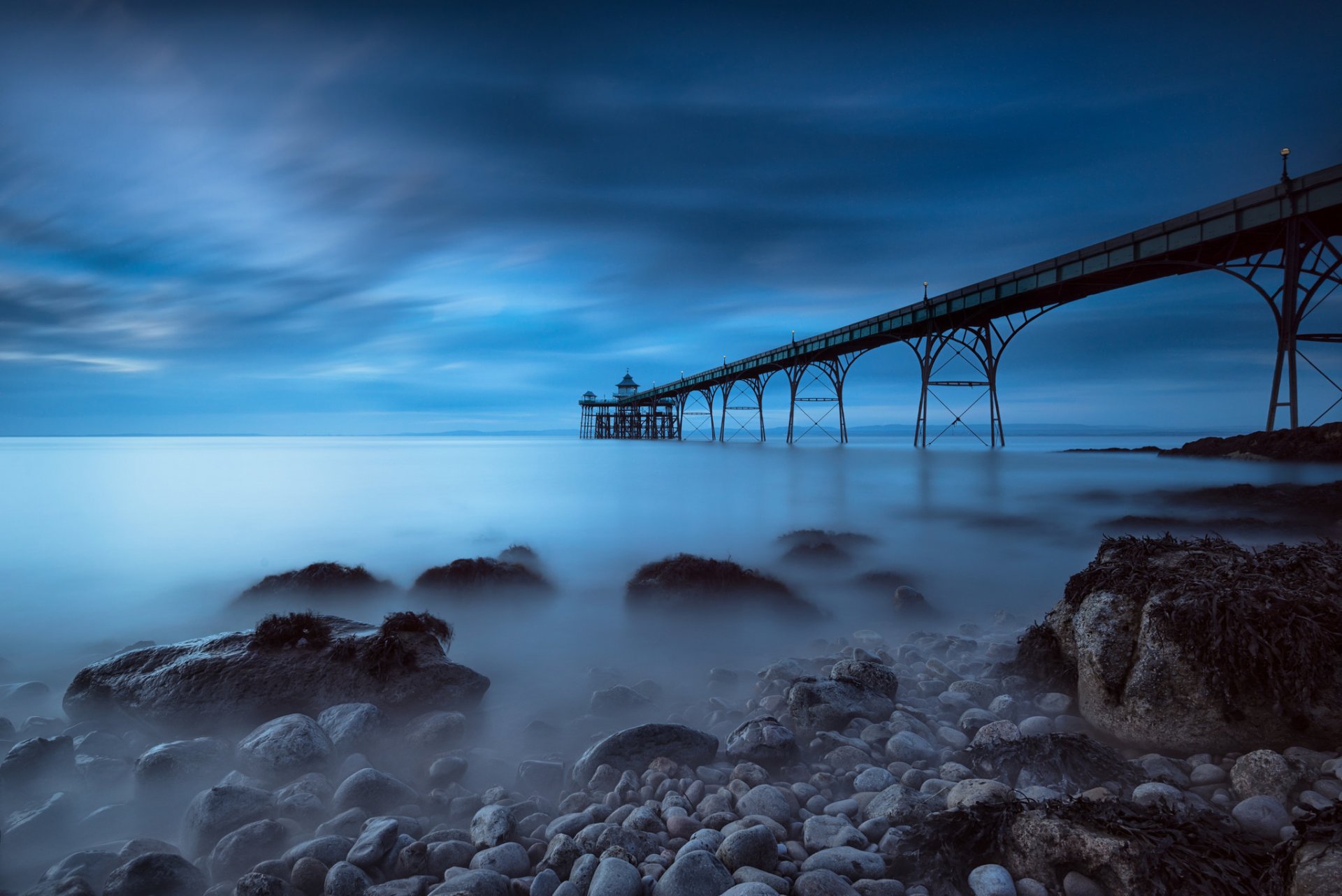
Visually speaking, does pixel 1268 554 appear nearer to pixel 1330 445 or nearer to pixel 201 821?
pixel 201 821

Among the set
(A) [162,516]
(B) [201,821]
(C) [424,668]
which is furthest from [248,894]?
(A) [162,516]

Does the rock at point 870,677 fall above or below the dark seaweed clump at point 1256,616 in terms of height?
below

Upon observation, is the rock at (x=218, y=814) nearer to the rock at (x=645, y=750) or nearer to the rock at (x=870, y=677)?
the rock at (x=645, y=750)

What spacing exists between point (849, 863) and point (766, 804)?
58cm

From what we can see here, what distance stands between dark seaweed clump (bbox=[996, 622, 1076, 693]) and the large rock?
4594mm

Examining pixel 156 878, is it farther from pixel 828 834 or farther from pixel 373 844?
pixel 828 834

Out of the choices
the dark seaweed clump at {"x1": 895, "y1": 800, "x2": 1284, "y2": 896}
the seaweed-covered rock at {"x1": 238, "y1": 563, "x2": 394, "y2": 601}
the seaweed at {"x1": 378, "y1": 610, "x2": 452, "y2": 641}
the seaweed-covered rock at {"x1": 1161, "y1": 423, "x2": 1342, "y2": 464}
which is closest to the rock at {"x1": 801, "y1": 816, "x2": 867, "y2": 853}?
the dark seaweed clump at {"x1": 895, "y1": 800, "x2": 1284, "y2": 896}

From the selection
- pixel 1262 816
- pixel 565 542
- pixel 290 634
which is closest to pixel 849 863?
pixel 1262 816

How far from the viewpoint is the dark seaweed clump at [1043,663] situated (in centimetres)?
477

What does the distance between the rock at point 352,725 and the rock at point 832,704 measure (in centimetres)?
310

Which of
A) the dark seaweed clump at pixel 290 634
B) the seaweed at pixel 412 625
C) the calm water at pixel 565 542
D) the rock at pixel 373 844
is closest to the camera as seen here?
the rock at pixel 373 844

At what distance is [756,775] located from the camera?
150 inches

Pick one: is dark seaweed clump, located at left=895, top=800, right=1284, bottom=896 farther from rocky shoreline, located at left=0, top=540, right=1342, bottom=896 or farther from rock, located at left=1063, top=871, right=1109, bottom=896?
rock, located at left=1063, top=871, right=1109, bottom=896

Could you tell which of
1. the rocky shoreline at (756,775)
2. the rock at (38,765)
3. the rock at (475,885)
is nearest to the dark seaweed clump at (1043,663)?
the rocky shoreline at (756,775)
